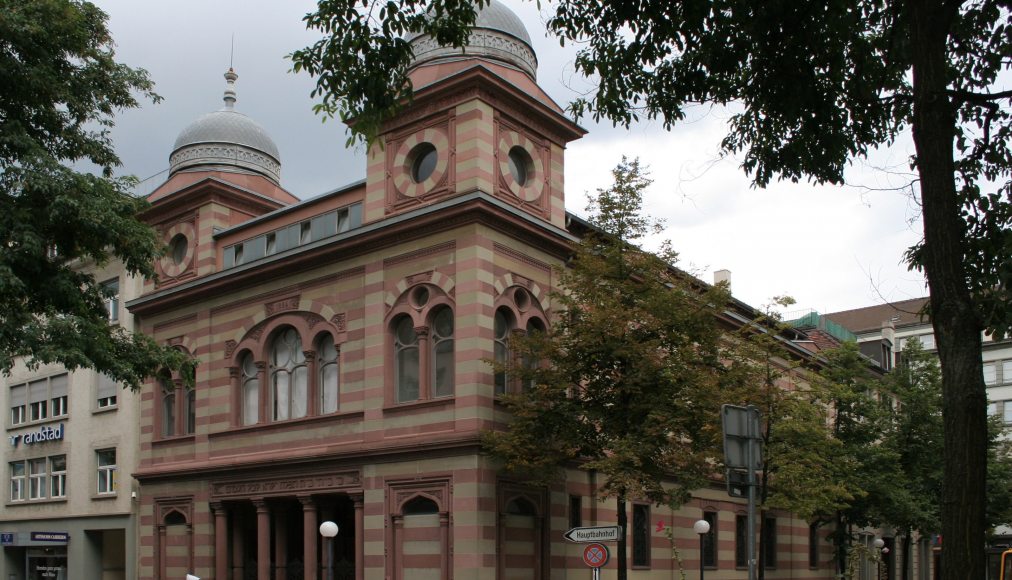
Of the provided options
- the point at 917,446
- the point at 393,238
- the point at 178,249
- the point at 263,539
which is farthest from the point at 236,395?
the point at 917,446

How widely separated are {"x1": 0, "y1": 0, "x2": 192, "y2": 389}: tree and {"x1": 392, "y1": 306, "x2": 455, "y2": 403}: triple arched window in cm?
669

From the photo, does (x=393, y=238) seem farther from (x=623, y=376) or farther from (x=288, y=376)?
(x=623, y=376)

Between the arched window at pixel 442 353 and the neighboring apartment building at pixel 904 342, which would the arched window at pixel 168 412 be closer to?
the arched window at pixel 442 353

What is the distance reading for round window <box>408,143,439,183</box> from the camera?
28.7 meters

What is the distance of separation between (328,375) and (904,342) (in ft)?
165

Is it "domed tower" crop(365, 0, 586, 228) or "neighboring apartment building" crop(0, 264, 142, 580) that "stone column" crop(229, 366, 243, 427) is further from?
"domed tower" crop(365, 0, 586, 228)

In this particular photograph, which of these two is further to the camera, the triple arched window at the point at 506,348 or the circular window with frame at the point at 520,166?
the circular window with frame at the point at 520,166

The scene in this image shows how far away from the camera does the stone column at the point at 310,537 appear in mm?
29281

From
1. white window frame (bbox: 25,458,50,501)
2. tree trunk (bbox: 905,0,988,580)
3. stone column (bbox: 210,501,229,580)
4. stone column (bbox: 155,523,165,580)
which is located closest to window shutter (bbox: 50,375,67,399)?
white window frame (bbox: 25,458,50,501)

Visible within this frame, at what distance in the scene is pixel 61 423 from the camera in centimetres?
4038

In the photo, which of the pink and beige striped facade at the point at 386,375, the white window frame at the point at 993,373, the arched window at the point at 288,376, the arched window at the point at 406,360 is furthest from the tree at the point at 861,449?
the white window frame at the point at 993,373

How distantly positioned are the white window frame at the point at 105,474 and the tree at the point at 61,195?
16.8 meters

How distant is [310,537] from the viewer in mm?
29266

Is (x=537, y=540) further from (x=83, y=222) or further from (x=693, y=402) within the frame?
(x=83, y=222)
